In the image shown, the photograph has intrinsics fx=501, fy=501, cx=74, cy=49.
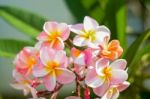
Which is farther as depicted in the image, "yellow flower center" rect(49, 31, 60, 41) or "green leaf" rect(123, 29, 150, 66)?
"green leaf" rect(123, 29, 150, 66)

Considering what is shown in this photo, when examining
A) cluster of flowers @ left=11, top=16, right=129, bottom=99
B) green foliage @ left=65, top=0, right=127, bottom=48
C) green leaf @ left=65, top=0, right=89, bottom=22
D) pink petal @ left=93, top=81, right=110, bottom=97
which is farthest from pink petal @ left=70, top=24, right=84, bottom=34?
green leaf @ left=65, top=0, right=89, bottom=22

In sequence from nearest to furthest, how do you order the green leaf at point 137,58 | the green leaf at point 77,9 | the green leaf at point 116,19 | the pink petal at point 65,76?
1. the pink petal at point 65,76
2. the green leaf at point 137,58
3. the green leaf at point 116,19
4. the green leaf at point 77,9

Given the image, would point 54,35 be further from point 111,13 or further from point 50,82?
point 111,13

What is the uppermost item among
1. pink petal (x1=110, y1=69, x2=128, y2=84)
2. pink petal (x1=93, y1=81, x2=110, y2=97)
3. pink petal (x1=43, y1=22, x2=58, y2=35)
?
pink petal (x1=43, y1=22, x2=58, y2=35)

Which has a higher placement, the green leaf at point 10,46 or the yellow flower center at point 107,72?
the yellow flower center at point 107,72

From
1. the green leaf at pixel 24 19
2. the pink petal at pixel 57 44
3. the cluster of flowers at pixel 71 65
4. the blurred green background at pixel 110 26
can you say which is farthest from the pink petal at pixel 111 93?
the green leaf at pixel 24 19

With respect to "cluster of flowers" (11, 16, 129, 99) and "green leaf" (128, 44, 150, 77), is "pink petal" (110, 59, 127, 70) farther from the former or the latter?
"green leaf" (128, 44, 150, 77)

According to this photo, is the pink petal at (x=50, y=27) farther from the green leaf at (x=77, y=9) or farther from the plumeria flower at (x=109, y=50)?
the green leaf at (x=77, y=9)

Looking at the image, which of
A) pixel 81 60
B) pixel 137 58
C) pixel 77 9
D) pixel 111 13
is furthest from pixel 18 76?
pixel 77 9
